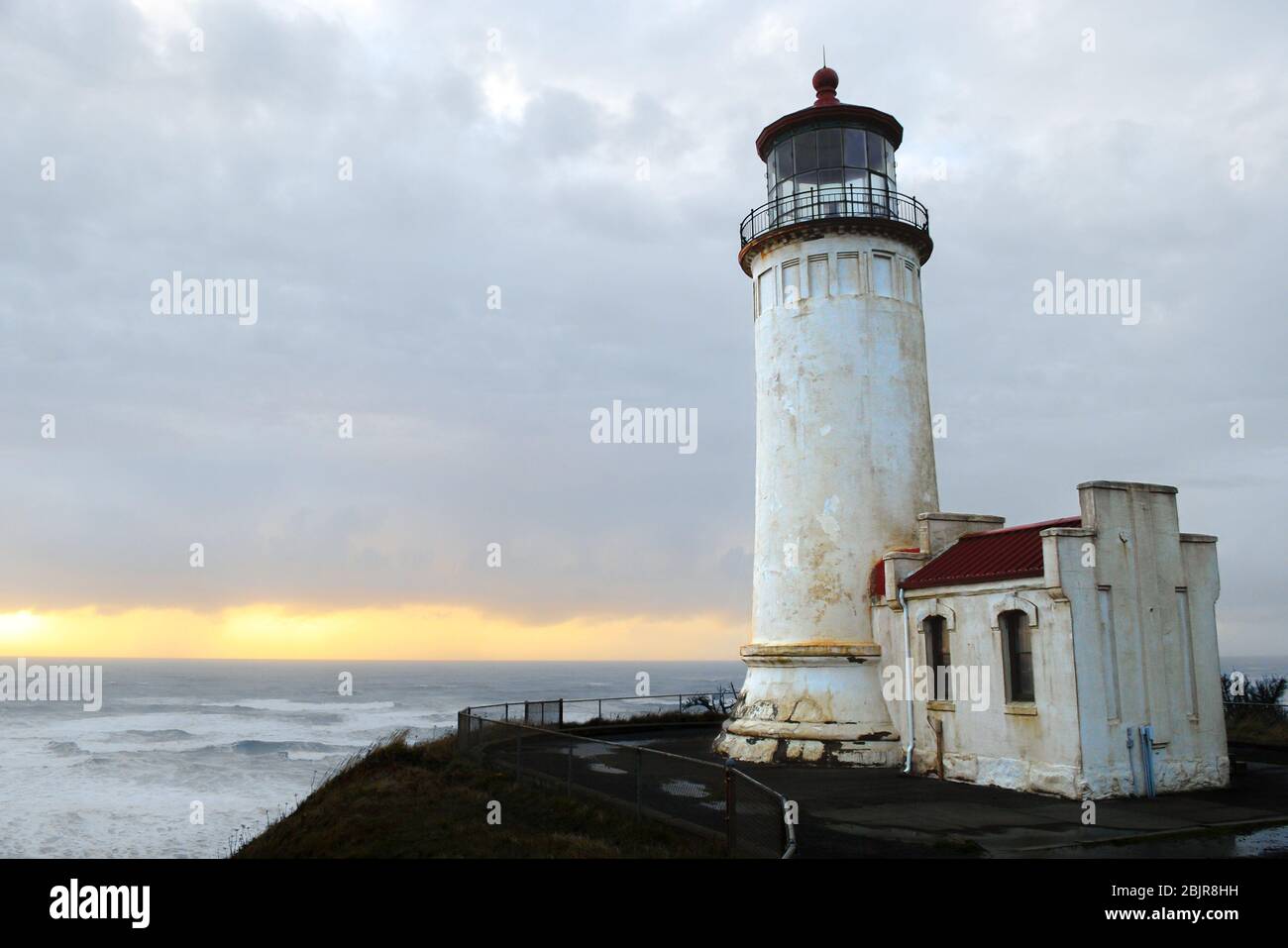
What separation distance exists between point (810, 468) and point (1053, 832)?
31.8ft

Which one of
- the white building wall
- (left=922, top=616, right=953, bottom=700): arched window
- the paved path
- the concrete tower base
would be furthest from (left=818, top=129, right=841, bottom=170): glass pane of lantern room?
the paved path

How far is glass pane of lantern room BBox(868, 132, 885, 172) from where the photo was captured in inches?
819

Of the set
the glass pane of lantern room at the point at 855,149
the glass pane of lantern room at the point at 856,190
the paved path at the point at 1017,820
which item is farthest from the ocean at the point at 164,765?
the glass pane of lantern room at the point at 855,149

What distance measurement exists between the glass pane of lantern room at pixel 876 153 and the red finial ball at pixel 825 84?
130 cm

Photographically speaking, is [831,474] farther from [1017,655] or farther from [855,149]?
[855,149]

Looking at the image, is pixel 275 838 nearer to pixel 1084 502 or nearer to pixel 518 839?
pixel 518 839

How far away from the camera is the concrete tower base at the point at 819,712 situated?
1844 cm

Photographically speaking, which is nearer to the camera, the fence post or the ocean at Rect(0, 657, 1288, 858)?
the fence post

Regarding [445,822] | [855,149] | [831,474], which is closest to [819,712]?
[831,474]

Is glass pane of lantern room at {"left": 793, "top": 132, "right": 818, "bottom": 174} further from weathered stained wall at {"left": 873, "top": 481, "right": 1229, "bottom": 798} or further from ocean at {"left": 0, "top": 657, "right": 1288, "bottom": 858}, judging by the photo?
ocean at {"left": 0, "top": 657, "right": 1288, "bottom": 858}

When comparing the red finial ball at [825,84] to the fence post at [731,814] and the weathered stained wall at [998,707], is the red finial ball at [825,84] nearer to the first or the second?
the weathered stained wall at [998,707]

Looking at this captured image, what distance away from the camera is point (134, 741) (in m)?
53.3

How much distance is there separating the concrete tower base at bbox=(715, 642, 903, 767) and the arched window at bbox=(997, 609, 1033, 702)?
3564 mm

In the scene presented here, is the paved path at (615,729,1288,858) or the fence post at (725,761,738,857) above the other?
the fence post at (725,761,738,857)
